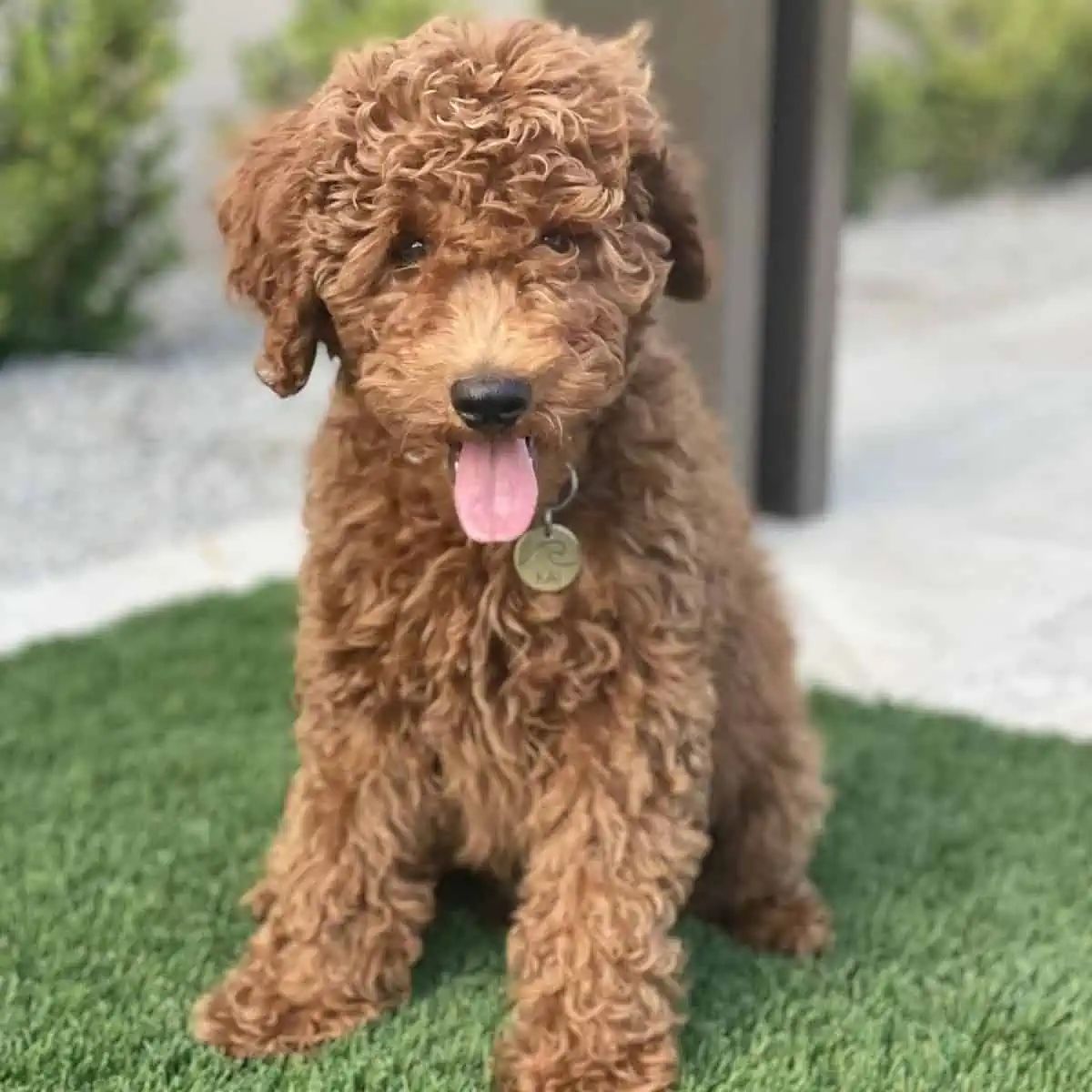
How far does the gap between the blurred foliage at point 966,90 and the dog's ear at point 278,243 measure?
972cm

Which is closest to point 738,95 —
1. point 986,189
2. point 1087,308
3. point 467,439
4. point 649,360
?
point 649,360

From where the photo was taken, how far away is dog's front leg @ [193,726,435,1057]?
93.0 inches

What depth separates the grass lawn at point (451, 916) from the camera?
7.62 ft

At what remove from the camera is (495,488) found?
205 centimetres

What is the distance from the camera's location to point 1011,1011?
247 cm

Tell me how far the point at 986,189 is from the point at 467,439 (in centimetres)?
1137

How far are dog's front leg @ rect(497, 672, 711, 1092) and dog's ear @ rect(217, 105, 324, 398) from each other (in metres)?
0.67

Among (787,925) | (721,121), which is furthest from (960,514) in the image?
(787,925)

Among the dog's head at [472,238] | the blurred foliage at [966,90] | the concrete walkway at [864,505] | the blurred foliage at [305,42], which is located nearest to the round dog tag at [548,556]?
the dog's head at [472,238]

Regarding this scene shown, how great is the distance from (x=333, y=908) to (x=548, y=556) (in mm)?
637

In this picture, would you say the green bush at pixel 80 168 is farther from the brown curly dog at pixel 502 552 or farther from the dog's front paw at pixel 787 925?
the dog's front paw at pixel 787 925

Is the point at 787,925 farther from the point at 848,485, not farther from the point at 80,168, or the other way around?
the point at 80,168

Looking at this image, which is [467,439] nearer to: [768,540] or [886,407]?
[768,540]

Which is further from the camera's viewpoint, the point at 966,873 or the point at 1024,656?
the point at 1024,656
